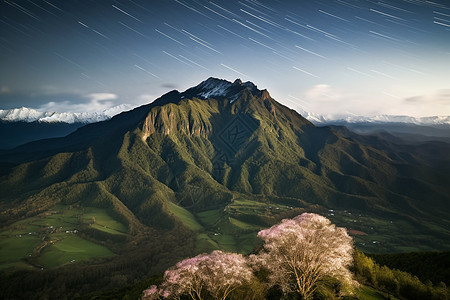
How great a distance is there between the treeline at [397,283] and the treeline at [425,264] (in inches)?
289

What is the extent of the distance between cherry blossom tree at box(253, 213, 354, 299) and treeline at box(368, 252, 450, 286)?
95.8 feet

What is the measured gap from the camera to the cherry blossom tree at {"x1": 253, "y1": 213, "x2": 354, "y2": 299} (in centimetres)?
2844

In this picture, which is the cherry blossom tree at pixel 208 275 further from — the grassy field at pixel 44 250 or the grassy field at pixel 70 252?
the grassy field at pixel 44 250

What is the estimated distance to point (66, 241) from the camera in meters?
193

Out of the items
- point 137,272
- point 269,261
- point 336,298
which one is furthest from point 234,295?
point 137,272

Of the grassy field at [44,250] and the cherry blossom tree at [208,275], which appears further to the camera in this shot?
the grassy field at [44,250]

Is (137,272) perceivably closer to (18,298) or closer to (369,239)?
(18,298)

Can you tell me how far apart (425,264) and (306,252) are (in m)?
41.5

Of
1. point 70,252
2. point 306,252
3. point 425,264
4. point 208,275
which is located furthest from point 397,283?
point 70,252

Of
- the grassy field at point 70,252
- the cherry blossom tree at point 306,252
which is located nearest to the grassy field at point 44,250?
the grassy field at point 70,252

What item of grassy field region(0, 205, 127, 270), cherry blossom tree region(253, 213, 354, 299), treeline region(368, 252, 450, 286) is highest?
cherry blossom tree region(253, 213, 354, 299)

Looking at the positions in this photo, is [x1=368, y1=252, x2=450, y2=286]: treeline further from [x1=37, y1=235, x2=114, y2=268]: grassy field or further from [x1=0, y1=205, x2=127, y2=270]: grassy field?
[x1=0, y1=205, x2=127, y2=270]: grassy field

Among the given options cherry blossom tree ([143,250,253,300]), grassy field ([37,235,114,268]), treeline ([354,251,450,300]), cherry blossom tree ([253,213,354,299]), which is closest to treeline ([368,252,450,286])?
treeline ([354,251,450,300])

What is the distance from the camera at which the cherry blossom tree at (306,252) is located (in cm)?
2844
